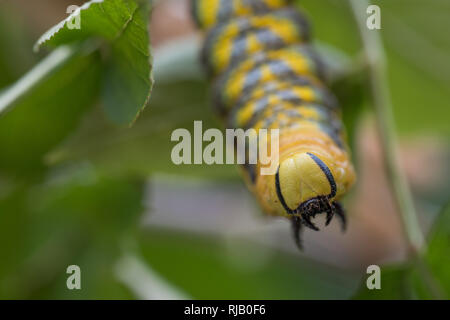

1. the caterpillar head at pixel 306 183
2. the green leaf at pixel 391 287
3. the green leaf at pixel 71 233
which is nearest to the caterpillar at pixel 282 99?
the caterpillar head at pixel 306 183

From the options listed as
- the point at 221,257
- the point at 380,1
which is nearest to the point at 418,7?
the point at 380,1

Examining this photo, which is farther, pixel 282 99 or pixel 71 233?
pixel 71 233

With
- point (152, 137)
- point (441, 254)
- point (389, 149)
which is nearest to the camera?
point (441, 254)

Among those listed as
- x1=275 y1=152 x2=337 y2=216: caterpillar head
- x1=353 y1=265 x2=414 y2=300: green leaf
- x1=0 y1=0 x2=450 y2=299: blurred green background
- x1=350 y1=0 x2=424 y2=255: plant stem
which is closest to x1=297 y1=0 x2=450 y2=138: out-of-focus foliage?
x1=0 y1=0 x2=450 y2=299: blurred green background

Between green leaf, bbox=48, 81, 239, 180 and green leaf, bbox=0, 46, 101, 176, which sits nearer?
green leaf, bbox=0, 46, 101, 176

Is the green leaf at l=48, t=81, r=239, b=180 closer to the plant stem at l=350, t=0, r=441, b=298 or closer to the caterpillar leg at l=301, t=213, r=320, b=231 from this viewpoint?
the plant stem at l=350, t=0, r=441, b=298

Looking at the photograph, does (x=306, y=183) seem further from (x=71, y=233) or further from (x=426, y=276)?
(x=71, y=233)

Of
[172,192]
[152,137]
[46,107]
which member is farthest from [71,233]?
[172,192]
